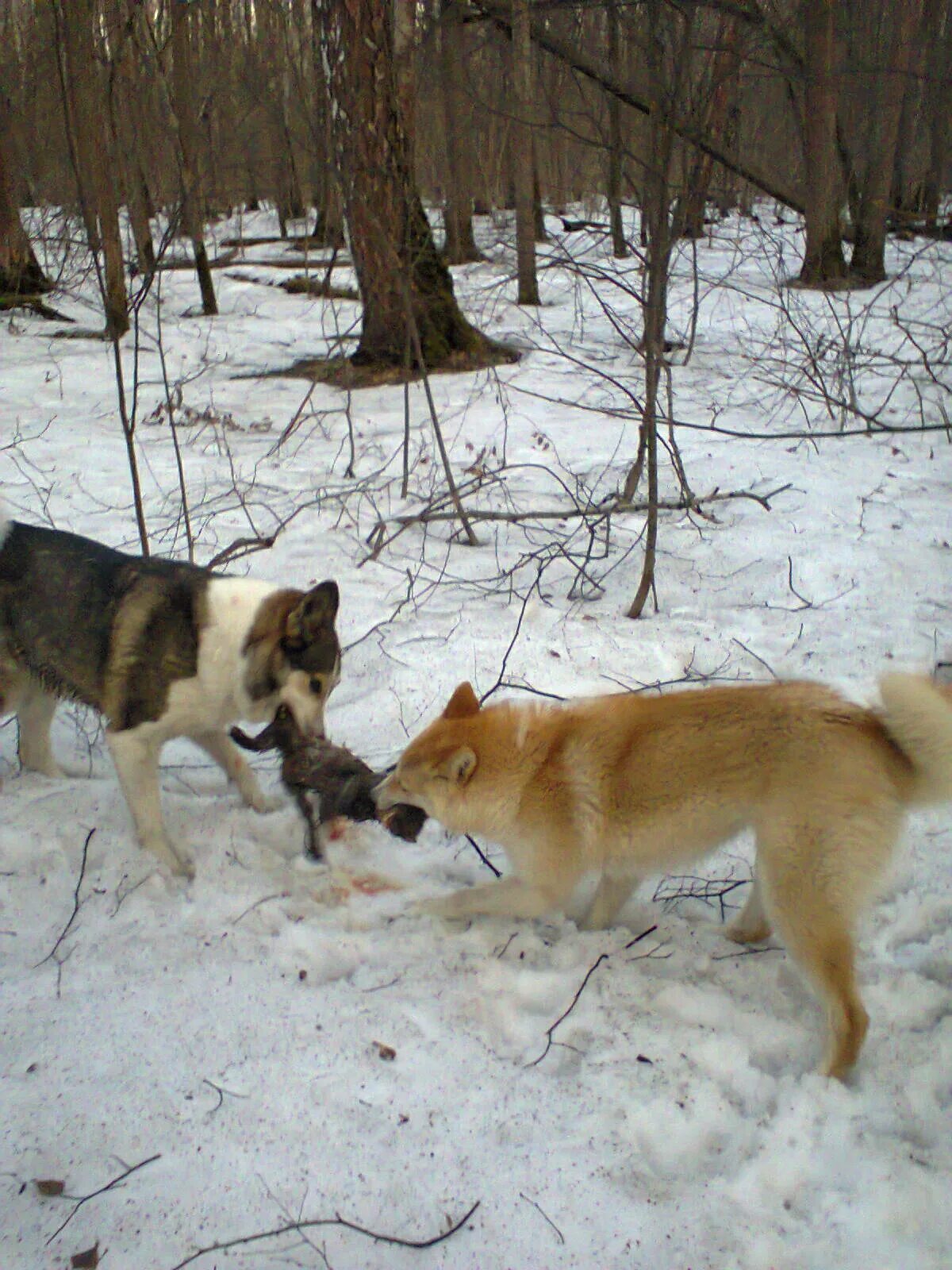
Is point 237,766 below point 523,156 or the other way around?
below

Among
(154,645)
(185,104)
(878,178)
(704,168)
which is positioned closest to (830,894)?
(154,645)

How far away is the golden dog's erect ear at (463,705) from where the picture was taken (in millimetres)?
3154

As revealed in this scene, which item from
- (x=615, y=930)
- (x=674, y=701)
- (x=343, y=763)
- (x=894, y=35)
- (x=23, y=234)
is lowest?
(x=615, y=930)

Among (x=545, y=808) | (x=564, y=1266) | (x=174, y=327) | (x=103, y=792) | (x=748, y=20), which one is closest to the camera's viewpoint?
(x=564, y=1266)

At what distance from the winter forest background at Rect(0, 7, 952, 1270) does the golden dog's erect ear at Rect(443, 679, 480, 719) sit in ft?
1.96

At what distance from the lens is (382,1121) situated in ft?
7.16

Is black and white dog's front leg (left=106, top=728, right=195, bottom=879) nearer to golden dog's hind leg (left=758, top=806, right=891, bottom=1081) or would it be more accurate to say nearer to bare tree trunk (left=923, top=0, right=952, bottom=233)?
golden dog's hind leg (left=758, top=806, right=891, bottom=1081)

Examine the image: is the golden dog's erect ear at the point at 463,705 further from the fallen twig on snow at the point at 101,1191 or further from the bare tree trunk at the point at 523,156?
the bare tree trunk at the point at 523,156

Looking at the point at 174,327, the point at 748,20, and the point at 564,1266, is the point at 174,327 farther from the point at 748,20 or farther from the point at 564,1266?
the point at 564,1266

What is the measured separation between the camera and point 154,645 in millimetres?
3221

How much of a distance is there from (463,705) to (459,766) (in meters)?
0.37

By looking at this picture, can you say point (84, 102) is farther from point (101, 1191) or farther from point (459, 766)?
point (101, 1191)

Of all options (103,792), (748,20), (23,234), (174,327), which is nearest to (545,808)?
(103,792)

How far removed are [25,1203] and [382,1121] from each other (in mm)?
831
